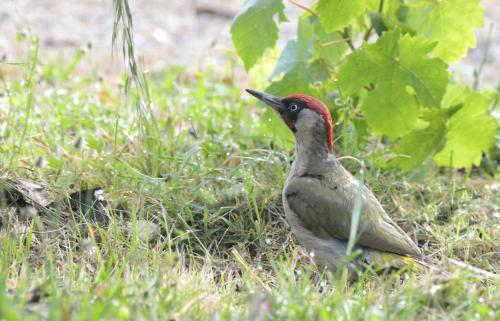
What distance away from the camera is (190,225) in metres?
4.39

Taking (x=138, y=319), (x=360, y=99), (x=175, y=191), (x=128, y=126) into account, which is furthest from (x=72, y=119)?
(x=138, y=319)

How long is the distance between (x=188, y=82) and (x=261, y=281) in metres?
3.31

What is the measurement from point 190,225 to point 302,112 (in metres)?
0.76

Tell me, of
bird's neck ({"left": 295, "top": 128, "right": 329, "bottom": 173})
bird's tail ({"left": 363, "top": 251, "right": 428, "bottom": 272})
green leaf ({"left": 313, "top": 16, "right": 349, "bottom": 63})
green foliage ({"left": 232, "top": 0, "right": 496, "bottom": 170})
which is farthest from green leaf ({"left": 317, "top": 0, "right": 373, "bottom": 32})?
bird's tail ({"left": 363, "top": 251, "right": 428, "bottom": 272})

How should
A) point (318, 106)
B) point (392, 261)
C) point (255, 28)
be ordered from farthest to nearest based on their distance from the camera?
point (255, 28), point (318, 106), point (392, 261)

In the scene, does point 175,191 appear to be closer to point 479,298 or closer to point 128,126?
point 128,126

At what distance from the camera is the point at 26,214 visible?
4105mm

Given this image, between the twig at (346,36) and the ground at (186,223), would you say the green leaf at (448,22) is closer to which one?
the twig at (346,36)

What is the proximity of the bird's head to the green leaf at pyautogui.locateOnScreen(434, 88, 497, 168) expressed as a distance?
0.78 m

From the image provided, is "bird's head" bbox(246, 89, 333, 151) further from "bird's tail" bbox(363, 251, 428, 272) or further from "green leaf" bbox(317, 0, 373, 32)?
"bird's tail" bbox(363, 251, 428, 272)

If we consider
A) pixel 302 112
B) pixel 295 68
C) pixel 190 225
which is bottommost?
pixel 190 225

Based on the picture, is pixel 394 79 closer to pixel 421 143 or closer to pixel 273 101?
pixel 421 143

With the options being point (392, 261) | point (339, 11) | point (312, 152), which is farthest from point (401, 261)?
point (339, 11)

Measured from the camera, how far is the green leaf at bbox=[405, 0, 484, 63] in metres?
4.66
